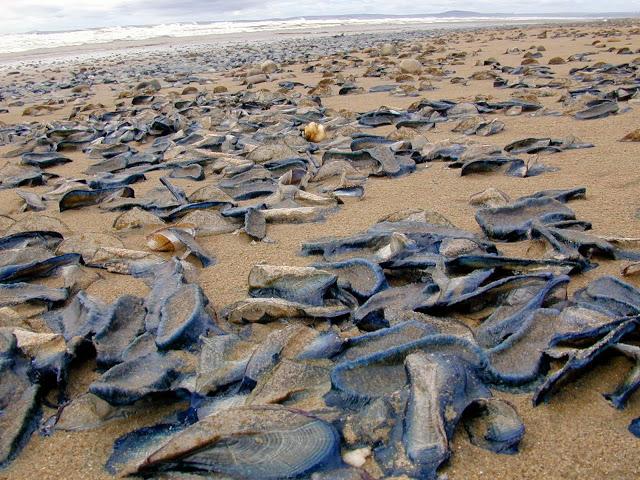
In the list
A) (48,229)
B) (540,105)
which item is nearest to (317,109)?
(540,105)

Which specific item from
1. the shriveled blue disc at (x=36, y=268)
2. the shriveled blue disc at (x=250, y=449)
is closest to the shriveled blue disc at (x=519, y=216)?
the shriveled blue disc at (x=250, y=449)

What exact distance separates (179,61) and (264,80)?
29.5 feet

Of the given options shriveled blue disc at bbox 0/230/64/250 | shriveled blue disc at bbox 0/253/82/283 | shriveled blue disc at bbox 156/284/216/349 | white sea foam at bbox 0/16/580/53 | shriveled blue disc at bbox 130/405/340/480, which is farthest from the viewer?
white sea foam at bbox 0/16/580/53

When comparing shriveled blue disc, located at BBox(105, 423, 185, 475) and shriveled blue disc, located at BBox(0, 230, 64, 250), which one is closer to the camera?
shriveled blue disc, located at BBox(105, 423, 185, 475)

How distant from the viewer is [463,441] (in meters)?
1.47

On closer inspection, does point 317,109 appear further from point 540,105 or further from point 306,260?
point 306,260

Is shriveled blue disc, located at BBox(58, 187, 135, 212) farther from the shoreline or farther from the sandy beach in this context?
the shoreline

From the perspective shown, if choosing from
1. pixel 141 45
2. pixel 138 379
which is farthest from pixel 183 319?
pixel 141 45

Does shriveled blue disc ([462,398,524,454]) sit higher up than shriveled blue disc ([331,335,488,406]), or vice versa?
shriveled blue disc ([331,335,488,406])

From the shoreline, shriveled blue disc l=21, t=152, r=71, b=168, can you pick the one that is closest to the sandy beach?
shriveled blue disc l=21, t=152, r=71, b=168

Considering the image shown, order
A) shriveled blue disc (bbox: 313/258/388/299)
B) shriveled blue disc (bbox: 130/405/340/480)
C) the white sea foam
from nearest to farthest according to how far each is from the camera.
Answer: shriveled blue disc (bbox: 130/405/340/480) < shriveled blue disc (bbox: 313/258/388/299) < the white sea foam

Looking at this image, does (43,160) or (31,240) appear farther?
(43,160)

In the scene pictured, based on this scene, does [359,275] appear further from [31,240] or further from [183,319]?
[31,240]

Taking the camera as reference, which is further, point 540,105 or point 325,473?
point 540,105
